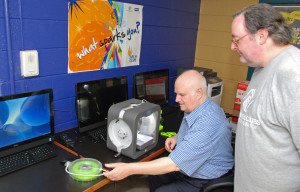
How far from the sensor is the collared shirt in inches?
56.0

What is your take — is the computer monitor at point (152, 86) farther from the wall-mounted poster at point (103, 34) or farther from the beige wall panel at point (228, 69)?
the beige wall panel at point (228, 69)

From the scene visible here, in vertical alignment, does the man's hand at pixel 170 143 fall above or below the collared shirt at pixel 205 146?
below

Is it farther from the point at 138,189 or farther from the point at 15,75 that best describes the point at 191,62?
the point at 15,75

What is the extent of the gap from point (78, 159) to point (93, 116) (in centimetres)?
51

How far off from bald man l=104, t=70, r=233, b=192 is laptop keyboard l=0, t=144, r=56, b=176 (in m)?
0.43

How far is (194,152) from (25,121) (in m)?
1.07

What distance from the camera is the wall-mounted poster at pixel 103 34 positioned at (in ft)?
6.21

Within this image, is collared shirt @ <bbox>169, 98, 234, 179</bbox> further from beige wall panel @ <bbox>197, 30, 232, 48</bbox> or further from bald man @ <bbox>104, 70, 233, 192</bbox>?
beige wall panel @ <bbox>197, 30, 232, 48</bbox>

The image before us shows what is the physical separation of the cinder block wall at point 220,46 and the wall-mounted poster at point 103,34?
1.25 m

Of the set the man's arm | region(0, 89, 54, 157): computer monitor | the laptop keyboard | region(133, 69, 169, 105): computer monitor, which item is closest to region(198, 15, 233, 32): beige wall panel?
region(133, 69, 169, 105): computer monitor

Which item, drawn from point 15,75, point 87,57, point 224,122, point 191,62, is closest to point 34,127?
point 15,75

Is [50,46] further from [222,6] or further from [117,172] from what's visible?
[222,6]

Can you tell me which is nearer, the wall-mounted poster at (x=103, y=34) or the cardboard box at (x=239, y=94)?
the wall-mounted poster at (x=103, y=34)

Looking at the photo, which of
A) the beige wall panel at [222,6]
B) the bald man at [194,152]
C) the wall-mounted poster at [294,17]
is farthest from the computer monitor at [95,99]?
the wall-mounted poster at [294,17]
